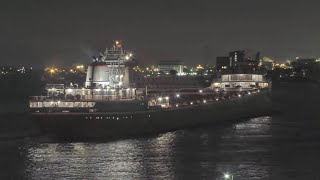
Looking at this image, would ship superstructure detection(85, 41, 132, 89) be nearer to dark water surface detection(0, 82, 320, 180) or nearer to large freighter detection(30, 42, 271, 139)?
large freighter detection(30, 42, 271, 139)

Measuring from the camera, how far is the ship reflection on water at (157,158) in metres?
29.0

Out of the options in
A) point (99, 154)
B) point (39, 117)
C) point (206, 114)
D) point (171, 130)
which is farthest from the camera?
point (206, 114)

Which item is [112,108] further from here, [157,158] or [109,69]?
[157,158]

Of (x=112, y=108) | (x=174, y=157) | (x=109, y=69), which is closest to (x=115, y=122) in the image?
(x=112, y=108)

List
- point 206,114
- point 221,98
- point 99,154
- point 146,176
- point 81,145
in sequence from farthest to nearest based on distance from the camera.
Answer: point 221,98 → point 206,114 → point 81,145 → point 99,154 → point 146,176

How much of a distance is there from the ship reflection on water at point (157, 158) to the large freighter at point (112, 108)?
2.70 m

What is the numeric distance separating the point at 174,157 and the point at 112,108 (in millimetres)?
11217

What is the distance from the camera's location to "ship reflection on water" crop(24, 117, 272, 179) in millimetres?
28973

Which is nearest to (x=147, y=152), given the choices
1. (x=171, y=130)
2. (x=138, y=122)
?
(x=138, y=122)

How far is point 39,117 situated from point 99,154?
9.62m

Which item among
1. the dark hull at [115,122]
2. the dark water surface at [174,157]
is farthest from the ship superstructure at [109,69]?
the dark water surface at [174,157]

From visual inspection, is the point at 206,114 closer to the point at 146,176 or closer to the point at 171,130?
the point at 171,130

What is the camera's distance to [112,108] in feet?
144

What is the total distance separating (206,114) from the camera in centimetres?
5750
